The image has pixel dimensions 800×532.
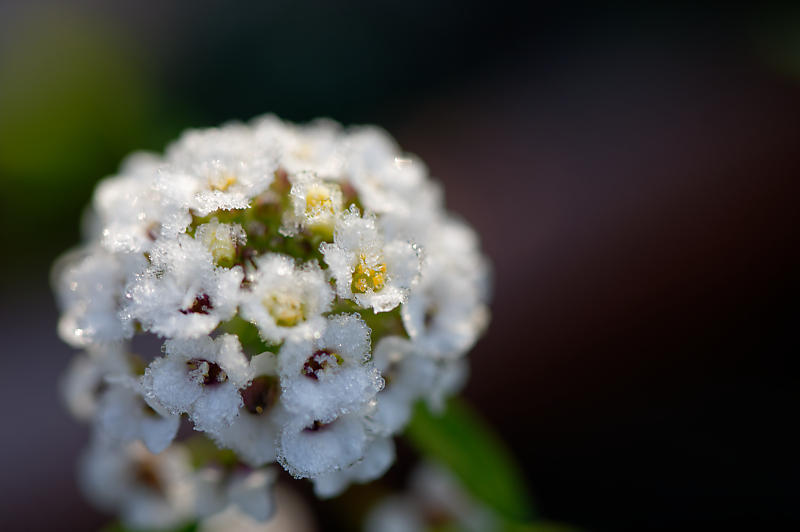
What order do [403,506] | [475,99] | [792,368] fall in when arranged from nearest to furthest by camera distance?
[403,506] → [792,368] → [475,99]

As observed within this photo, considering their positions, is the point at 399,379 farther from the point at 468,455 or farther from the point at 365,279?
the point at 468,455

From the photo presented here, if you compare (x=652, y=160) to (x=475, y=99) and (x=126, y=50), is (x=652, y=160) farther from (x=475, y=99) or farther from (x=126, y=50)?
(x=126, y=50)

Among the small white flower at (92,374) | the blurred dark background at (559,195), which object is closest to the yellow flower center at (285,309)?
the small white flower at (92,374)

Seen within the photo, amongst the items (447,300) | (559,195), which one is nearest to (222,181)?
(447,300)

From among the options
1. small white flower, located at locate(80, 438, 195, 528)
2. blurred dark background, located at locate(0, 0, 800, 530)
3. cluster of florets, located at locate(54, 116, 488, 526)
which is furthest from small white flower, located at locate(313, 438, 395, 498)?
blurred dark background, located at locate(0, 0, 800, 530)

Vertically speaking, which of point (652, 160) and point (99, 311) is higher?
point (652, 160)

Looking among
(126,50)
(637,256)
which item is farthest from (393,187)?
(126,50)

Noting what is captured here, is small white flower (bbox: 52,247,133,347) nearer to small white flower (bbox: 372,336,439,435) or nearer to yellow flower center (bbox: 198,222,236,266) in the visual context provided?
Result: yellow flower center (bbox: 198,222,236,266)
